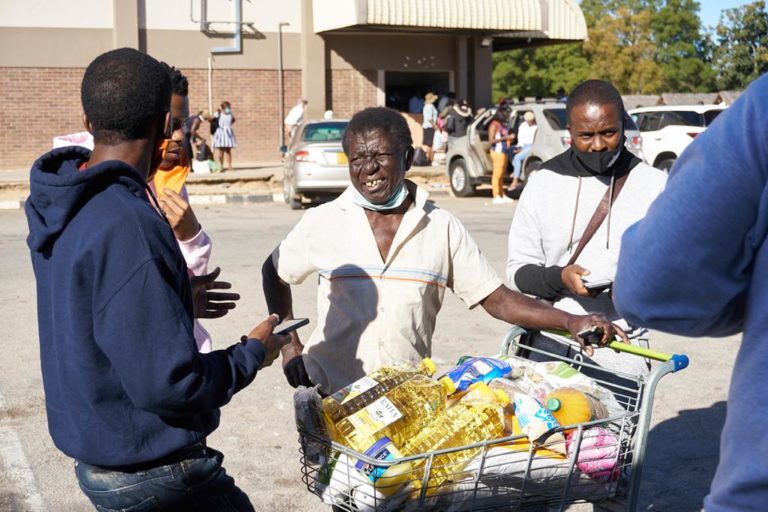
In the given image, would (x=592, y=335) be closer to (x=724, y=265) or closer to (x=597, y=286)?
(x=597, y=286)

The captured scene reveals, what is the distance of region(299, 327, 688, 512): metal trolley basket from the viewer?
9.37ft

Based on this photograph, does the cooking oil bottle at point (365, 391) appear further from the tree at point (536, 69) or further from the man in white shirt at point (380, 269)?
the tree at point (536, 69)

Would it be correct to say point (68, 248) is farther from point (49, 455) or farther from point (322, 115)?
point (322, 115)

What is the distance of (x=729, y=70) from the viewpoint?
65.7m

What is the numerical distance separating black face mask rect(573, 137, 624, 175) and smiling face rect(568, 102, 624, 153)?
0.01 m

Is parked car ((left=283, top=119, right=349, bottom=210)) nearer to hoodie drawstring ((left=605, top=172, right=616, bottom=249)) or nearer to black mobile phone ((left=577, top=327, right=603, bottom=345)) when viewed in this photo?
hoodie drawstring ((left=605, top=172, right=616, bottom=249))

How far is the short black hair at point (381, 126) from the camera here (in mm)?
3723

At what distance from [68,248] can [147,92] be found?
43 centimetres

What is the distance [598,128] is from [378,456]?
75.7 inches

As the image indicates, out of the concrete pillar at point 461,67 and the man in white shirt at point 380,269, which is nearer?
the man in white shirt at point 380,269

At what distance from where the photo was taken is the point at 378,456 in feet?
9.29

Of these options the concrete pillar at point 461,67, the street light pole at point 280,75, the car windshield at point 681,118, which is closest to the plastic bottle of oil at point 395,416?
the car windshield at point 681,118

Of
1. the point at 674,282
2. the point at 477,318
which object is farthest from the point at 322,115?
the point at 674,282

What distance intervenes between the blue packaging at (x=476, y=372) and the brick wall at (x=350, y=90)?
26.6 metres
